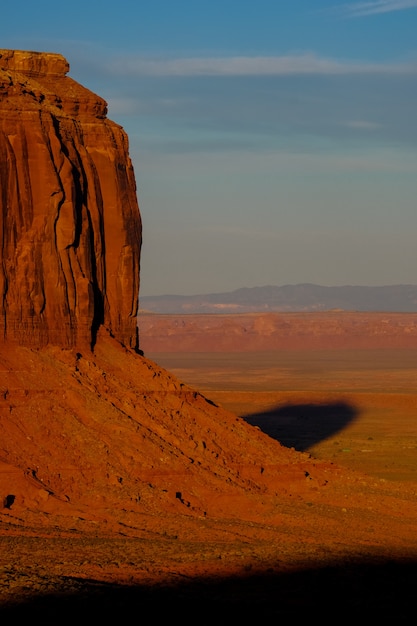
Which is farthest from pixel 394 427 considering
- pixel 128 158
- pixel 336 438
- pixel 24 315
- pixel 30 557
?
pixel 30 557

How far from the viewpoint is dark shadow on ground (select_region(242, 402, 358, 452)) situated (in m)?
61.0

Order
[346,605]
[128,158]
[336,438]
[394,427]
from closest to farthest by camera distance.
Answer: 1. [346,605]
2. [128,158]
3. [336,438]
4. [394,427]

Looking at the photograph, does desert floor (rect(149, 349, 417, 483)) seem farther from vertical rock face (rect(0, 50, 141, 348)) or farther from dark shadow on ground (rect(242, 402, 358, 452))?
vertical rock face (rect(0, 50, 141, 348))

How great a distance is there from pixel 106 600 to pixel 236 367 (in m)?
124

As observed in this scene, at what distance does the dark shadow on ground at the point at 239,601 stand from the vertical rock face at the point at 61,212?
13051 mm

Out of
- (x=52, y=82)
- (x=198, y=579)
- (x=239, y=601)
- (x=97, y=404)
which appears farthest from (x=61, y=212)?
(x=239, y=601)

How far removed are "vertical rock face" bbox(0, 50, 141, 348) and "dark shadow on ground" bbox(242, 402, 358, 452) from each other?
64.4 ft

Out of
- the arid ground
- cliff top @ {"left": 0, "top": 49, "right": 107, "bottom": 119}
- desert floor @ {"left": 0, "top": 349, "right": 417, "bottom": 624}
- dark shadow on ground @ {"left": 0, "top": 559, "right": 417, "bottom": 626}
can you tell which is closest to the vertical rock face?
cliff top @ {"left": 0, "top": 49, "right": 107, "bottom": 119}

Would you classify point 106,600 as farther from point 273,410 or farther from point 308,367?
point 308,367

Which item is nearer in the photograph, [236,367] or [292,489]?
[292,489]

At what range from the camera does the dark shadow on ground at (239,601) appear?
1888cm

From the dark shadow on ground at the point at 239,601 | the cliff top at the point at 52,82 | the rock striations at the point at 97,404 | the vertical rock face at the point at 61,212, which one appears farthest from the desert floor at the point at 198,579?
the cliff top at the point at 52,82

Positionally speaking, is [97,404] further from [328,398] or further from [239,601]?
[328,398]

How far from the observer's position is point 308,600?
70.1 feet
